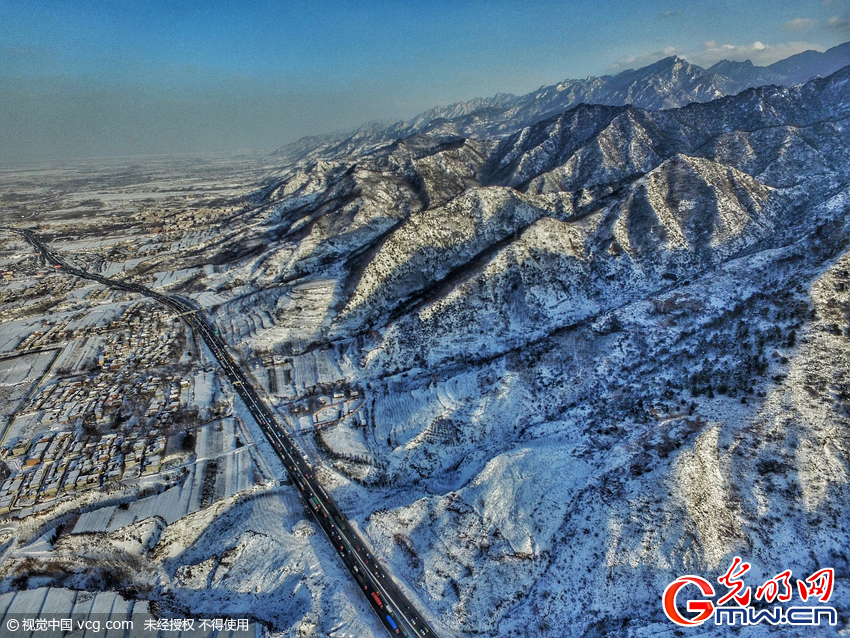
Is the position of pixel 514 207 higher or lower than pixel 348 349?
higher

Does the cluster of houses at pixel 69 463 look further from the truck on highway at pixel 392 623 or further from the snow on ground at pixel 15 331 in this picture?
the snow on ground at pixel 15 331

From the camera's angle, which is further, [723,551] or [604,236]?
[604,236]

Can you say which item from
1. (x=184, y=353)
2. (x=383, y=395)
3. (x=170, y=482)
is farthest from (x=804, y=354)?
(x=184, y=353)

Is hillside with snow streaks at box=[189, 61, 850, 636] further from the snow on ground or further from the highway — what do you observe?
the snow on ground

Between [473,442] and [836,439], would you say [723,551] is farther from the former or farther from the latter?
[473,442]

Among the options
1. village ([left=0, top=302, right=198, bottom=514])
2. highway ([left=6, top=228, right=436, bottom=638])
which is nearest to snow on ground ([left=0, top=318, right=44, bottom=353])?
village ([left=0, top=302, right=198, bottom=514])

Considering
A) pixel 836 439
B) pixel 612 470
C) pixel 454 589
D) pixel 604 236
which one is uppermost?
pixel 604 236

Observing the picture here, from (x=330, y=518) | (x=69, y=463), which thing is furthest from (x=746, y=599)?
(x=69, y=463)
